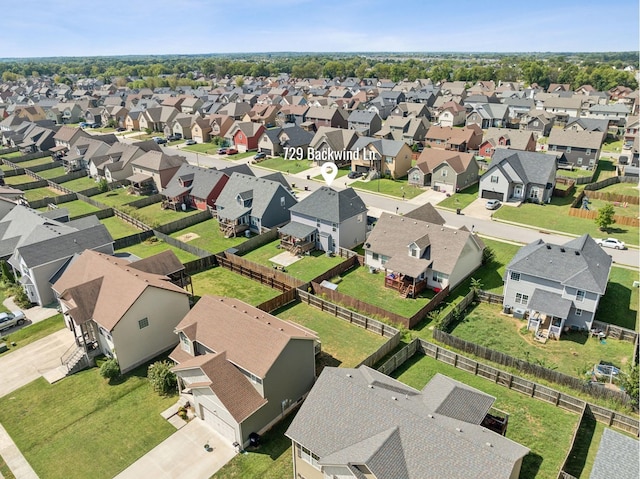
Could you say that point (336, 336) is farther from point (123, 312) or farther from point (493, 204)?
point (493, 204)

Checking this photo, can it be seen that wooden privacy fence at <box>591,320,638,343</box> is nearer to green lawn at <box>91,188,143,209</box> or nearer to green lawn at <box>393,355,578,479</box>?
green lawn at <box>393,355,578,479</box>

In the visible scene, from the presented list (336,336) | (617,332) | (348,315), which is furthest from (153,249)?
(617,332)

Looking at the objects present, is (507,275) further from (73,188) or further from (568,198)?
(73,188)

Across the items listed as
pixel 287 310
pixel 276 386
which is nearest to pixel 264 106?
pixel 287 310

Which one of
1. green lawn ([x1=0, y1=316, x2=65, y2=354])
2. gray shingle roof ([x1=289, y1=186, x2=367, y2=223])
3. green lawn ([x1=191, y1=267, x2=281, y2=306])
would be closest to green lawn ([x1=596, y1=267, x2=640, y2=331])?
gray shingle roof ([x1=289, y1=186, x2=367, y2=223])

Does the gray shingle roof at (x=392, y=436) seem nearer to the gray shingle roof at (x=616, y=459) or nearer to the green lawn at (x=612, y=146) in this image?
the gray shingle roof at (x=616, y=459)

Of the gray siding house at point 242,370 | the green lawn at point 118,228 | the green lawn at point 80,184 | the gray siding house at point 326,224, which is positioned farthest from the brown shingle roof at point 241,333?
the green lawn at point 80,184
